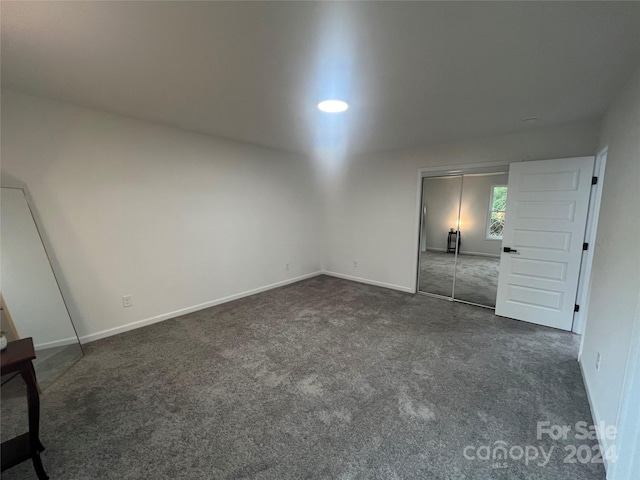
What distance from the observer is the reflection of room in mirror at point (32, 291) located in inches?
83.9

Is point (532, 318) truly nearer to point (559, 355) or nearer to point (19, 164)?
point (559, 355)

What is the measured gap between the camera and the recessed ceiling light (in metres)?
2.29

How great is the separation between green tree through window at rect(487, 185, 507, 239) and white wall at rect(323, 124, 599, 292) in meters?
0.72

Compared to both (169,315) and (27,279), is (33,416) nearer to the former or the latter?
(27,279)

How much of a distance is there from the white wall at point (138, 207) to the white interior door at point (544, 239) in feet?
11.5

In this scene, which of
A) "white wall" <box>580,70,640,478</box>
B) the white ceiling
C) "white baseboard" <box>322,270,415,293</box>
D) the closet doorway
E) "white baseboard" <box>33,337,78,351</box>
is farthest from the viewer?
"white baseboard" <box>322,270,415,293</box>

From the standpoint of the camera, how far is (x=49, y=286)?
237 centimetres

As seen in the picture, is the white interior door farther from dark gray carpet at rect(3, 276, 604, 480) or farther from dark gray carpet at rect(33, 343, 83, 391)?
dark gray carpet at rect(33, 343, 83, 391)

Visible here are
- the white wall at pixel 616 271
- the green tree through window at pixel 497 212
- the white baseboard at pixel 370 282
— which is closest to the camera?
the white wall at pixel 616 271

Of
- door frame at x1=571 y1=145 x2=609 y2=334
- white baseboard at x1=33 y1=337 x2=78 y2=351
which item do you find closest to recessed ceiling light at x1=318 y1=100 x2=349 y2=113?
door frame at x1=571 y1=145 x2=609 y2=334

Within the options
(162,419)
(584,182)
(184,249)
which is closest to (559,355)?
(584,182)

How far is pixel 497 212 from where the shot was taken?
13.3 ft

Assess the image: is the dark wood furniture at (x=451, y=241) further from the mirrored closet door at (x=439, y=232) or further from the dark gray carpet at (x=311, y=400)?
the dark gray carpet at (x=311, y=400)

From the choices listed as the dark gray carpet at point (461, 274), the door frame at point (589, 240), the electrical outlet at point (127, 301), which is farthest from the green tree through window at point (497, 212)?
the electrical outlet at point (127, 301)
